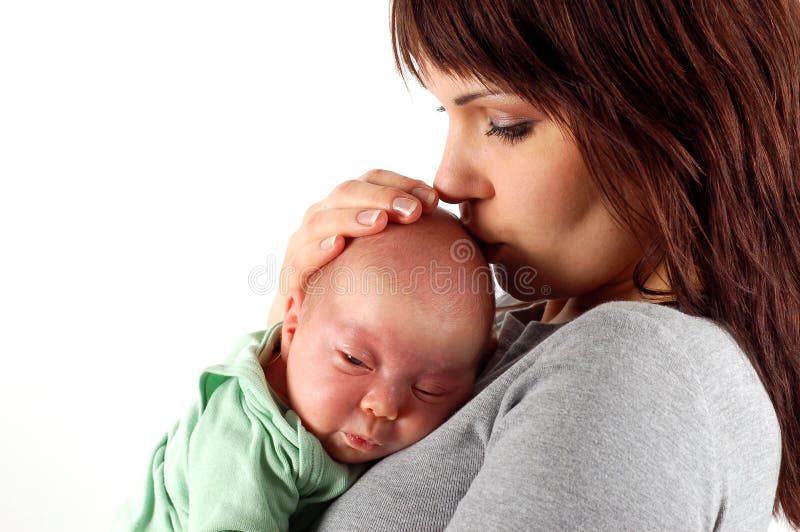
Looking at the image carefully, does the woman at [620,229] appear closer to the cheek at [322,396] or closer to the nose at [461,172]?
the nose at [461,172]

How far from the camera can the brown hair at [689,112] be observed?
1.42 meters

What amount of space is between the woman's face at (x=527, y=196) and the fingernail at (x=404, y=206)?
8 centimetres

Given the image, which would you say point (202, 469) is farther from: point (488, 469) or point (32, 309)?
point (32, 309)

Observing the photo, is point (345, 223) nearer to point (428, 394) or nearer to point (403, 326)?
point (403, 326)

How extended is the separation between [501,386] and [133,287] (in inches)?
102

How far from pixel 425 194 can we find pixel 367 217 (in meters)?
0.11

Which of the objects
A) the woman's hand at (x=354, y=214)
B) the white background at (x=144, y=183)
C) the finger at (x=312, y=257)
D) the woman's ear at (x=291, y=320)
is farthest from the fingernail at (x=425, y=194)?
the white background at (x=144, y=183)

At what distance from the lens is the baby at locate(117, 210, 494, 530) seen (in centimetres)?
152

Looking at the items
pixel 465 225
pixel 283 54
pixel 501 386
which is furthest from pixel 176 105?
pixel 501 386

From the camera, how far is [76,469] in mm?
3588

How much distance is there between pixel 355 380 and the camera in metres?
1.55

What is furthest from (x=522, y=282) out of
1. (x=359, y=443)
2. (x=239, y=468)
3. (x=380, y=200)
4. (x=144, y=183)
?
(x=144, y=183)

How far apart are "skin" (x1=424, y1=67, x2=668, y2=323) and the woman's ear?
13.3 inches

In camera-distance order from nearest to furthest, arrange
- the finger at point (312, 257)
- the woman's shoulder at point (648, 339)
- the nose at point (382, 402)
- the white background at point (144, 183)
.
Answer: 1. the woman's shoulder at point (648, 339)
2. the nose at point (382, 402)
3. the finger at point (312, 257)
4. the white background at point (144, 183)
